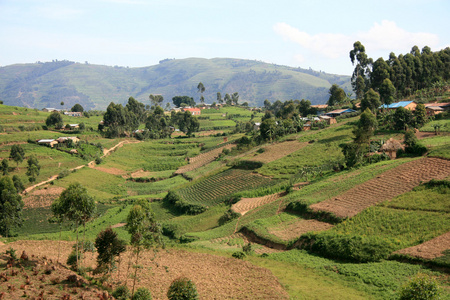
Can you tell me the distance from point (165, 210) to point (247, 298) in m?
36.5

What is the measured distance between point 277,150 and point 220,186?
593 inches

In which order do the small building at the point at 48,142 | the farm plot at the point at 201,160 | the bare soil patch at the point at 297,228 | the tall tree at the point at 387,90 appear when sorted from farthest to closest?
the farm plot at the point at 201,160, the small building at the point at 48,142, the tall tree at the point at 387,90, the bare soil patch at the point at 297,228

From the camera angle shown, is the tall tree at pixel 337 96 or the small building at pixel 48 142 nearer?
the small building at pixel 48 142

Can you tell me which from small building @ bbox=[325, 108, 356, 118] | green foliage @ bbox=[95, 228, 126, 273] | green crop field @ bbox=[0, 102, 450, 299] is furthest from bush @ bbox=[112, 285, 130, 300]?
small building @ bbox=[325, 108, 356, 118]

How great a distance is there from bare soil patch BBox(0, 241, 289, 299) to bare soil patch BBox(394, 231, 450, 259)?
959 centimetres

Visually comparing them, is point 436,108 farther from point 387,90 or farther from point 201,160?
point 201,160

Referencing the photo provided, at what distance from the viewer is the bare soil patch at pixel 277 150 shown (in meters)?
65.1

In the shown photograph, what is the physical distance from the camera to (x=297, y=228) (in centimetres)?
3562

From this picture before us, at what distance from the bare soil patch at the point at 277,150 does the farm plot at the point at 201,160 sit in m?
14.4

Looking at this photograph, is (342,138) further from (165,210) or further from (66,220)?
(66,220)

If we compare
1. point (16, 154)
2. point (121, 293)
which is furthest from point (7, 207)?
point (121, 293)

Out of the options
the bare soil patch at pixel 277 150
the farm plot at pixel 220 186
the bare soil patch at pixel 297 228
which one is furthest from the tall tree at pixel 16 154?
the bare soil patch at pixel 297 228

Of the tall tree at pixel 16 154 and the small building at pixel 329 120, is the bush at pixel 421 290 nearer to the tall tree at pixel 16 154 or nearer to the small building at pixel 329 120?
the tall tree at pixel 16 154

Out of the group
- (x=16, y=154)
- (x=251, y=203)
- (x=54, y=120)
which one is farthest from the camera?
(x=54, y=120)
